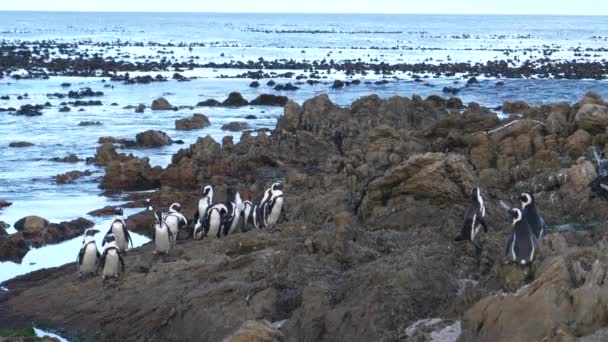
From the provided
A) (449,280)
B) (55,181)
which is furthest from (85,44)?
(449,280)

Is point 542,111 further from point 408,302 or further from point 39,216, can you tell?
point 408,302

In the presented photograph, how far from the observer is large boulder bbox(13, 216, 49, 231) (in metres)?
17.6

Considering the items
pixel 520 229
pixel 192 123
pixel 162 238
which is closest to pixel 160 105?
pixel 192 123

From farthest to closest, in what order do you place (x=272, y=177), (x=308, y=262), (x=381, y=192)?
(x=272, y=177), (x=381, y=192), (x=308, y=262)

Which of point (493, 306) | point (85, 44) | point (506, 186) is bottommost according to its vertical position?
point (85, 44)

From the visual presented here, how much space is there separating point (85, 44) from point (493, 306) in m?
101

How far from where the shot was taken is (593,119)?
19.4m

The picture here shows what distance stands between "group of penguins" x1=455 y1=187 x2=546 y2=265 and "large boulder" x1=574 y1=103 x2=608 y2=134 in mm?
7868

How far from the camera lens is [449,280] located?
10109 mm

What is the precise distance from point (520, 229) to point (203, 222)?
24.6ft

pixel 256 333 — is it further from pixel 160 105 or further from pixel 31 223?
pixel 160 105

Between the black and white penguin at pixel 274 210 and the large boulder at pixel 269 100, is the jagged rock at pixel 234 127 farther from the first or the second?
the black and white penguin at pixel 274 210

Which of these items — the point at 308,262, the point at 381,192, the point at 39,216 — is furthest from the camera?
the point at 39,216

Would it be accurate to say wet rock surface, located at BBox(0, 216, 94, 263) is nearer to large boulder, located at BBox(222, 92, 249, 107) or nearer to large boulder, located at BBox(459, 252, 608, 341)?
large boulder, located at BBox(459, 252, 608, 341)
